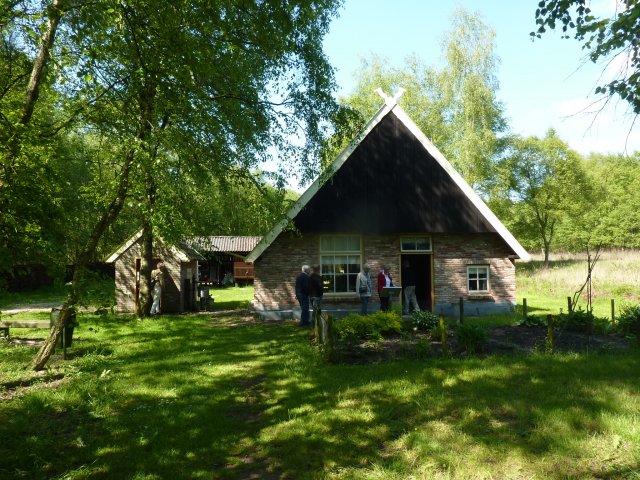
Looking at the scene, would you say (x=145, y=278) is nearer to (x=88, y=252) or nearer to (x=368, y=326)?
(x=88, y=252)

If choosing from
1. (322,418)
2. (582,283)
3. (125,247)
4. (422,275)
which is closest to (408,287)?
(422,275)

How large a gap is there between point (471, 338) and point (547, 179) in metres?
37.6

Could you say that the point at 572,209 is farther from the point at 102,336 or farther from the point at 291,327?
the point at 102,336

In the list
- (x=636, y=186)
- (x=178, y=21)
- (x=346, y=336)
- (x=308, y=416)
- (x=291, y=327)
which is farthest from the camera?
(x=636, y=186)

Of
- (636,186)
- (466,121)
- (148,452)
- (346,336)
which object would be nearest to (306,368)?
(346,336)

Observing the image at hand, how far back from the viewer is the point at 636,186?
4844cm

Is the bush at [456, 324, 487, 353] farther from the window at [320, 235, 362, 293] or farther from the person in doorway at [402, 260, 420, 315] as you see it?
the window at [320, 235, 362, 293]

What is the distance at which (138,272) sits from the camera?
1964 centimetres

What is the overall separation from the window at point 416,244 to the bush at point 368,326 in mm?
5795

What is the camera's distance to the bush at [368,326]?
10617 mm

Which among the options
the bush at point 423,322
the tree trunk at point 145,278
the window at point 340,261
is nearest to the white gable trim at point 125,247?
the tree trunk at point 145,278

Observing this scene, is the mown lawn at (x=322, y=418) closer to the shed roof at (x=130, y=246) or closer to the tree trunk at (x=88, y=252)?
the tree trunk at (x=88, y=252)

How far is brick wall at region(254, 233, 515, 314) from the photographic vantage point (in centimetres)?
1644

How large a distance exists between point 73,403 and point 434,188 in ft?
43.2
